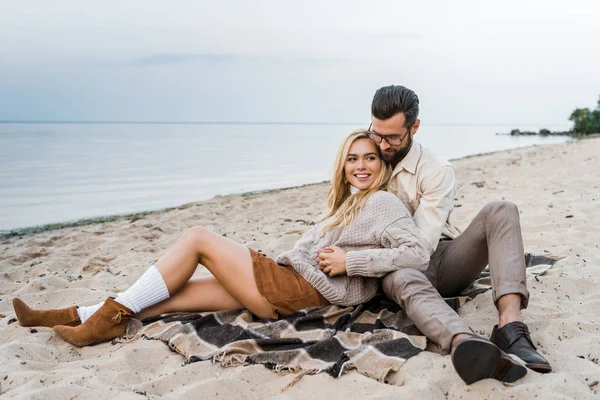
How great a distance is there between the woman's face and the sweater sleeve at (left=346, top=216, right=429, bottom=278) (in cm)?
43

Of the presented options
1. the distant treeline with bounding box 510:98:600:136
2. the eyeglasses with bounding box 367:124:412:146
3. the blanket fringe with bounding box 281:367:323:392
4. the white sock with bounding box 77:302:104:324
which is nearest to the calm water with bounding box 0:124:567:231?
the white sock with bounding box 77:302:104:324

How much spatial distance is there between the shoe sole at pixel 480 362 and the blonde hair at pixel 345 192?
1302 millimetres

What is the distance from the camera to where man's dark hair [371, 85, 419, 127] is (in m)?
3.65

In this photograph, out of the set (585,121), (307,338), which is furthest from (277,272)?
(585,121)

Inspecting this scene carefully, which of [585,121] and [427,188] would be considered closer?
[427,188]

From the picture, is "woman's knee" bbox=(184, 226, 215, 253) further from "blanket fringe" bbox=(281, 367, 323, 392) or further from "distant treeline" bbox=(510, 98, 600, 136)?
"distant treeline" bbox=(510, 98, 600, 136)

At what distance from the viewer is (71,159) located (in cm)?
2017

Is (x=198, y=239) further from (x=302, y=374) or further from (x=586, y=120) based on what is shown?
(x=586, y=120)

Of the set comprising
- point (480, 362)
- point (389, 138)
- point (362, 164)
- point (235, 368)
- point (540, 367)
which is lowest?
point (235, 368)

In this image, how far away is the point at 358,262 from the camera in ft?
10.4

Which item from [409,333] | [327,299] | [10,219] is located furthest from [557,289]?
[10,219]

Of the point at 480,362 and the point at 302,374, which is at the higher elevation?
the point at 480,362

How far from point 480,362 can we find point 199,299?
6.43 ft

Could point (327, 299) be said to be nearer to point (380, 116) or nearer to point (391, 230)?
point (391, 230)
